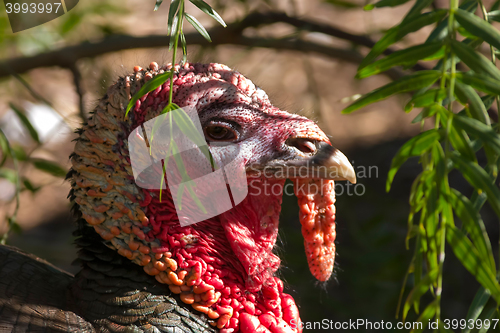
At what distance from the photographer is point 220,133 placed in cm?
194

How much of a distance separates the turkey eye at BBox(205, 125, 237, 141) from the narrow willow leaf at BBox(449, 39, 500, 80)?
103cm

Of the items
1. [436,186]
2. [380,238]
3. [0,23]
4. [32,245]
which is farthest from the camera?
[32,245]

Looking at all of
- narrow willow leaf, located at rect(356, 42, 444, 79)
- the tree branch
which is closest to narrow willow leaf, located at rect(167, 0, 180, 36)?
narrow willow leaf, located at rect(356, 42, 444, 79)

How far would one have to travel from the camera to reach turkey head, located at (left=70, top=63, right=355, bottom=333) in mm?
1860

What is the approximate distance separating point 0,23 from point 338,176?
8.51ft

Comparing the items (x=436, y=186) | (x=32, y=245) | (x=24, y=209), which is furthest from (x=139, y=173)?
(x=24, y=209)

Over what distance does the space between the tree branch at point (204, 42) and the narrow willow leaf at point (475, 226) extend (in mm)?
2834

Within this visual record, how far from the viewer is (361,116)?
686 centimetres

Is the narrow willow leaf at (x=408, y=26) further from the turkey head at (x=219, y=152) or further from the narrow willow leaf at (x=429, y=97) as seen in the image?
the turkey head at (x=219, y=152)

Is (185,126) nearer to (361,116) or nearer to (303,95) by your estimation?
(303,95)

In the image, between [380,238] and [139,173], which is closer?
[139,173]

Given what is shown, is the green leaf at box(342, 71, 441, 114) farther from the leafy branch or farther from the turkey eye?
the turkey eye

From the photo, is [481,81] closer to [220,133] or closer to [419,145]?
[419,145]

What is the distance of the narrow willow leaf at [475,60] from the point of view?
106 centimetres
